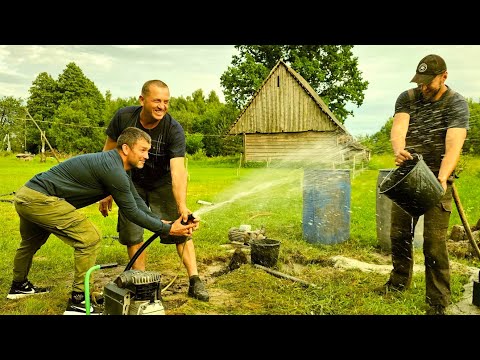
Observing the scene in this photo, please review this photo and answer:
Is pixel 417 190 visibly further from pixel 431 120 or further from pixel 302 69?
pixel 302 69

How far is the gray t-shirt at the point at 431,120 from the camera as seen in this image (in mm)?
3146

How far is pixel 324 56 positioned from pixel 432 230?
17984mm

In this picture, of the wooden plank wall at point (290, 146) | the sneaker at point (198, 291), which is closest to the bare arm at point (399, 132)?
the sneaker at point (198, 291)

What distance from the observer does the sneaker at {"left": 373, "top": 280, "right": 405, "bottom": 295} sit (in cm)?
360

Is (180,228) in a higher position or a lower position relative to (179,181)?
lower

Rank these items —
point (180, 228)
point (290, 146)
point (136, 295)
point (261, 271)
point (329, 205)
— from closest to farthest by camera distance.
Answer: point (136, 295) → point (180, 228) → point (261, 271) → point (329, 205) → point (290, 146)

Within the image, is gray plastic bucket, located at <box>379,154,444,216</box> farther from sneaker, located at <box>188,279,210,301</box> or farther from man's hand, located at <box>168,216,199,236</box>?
sneaker, located at <box>188,279,210,301</box>

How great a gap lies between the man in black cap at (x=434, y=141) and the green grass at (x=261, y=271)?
290mm

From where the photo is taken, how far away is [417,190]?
308cm

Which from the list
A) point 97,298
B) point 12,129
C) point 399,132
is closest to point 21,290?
point 97,298

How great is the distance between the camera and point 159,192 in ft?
12.5

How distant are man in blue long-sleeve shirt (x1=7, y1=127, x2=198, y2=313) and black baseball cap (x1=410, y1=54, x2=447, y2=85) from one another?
1.99 metres

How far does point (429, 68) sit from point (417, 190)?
0.90 meters

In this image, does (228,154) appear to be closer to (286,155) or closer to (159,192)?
(286,155)
